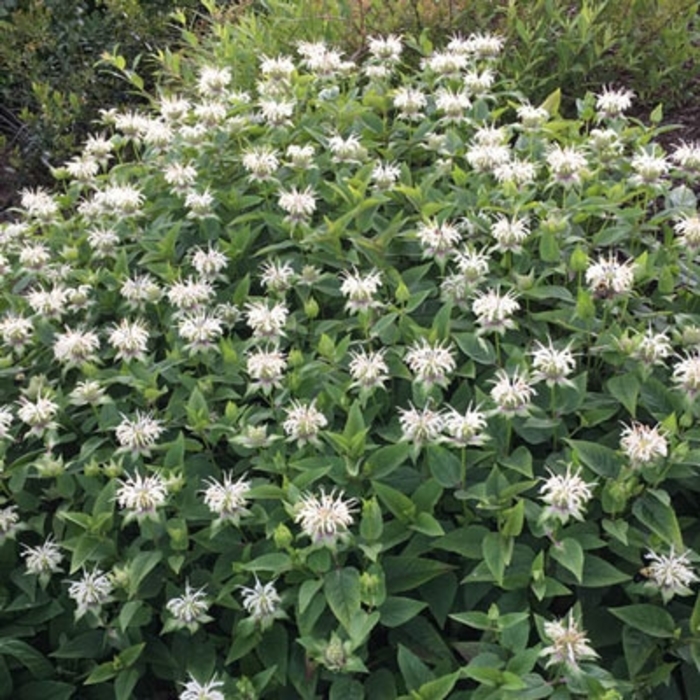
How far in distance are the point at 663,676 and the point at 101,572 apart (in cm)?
125

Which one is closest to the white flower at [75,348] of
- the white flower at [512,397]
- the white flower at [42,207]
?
the white flower at [42,207]

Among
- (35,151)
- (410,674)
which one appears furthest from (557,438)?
(35,151)

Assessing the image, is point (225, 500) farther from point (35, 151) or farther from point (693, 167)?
point (35, 151)

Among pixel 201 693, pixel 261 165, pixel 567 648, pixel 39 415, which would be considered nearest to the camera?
pixel 567 648

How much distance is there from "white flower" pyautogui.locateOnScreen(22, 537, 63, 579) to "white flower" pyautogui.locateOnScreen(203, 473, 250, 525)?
0.43 meters

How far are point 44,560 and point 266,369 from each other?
2.28 ft

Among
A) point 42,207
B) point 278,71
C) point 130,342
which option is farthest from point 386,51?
point 130,342

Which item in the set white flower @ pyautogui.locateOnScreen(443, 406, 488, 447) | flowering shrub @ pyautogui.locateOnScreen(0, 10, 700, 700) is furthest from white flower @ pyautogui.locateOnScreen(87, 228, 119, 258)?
white flower @ pyautogui.locateOnScreen(443, 406, 488, 447)

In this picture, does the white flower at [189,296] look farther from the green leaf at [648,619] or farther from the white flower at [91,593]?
the green leaf at [648,619]

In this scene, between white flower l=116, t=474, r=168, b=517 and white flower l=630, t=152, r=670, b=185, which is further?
white flower l=630, t=152, r=670, b=185

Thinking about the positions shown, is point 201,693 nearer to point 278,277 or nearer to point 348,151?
point 278,277

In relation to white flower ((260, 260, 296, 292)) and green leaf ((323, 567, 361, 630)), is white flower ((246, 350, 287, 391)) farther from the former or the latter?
green leaf ((323, 567, 361, 630))

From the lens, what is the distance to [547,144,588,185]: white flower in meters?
2.64

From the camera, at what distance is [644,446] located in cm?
198
